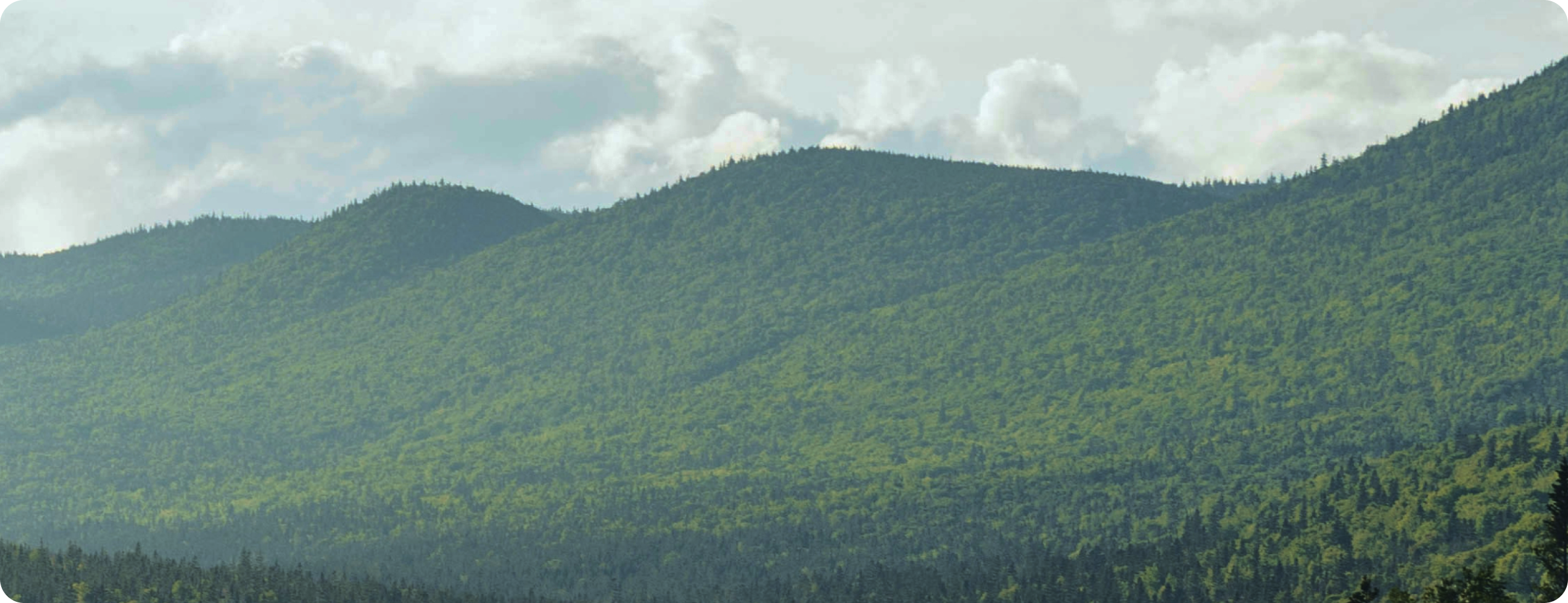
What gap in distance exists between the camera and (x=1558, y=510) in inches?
5241

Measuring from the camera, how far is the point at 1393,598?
13288 centimetres

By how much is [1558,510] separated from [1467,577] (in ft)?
22.3

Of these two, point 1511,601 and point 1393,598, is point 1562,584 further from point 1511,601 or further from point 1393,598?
point 1393,598

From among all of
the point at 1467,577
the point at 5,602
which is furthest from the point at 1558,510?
the point at 5,602

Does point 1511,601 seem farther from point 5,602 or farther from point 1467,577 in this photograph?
point 5,602

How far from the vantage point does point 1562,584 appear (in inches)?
5748

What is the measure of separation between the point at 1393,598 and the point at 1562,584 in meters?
19.7

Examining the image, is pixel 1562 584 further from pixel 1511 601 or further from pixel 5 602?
pixel 5 602

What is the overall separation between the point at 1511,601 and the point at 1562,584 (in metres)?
7.75

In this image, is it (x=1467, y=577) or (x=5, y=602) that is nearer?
(x=1467, y=577)

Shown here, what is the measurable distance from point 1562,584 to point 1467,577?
14.4 metres

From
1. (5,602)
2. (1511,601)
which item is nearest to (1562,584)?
(1511,601)

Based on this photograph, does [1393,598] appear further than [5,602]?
No

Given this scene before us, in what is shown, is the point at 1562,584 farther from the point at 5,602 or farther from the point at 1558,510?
the point at 5,602
